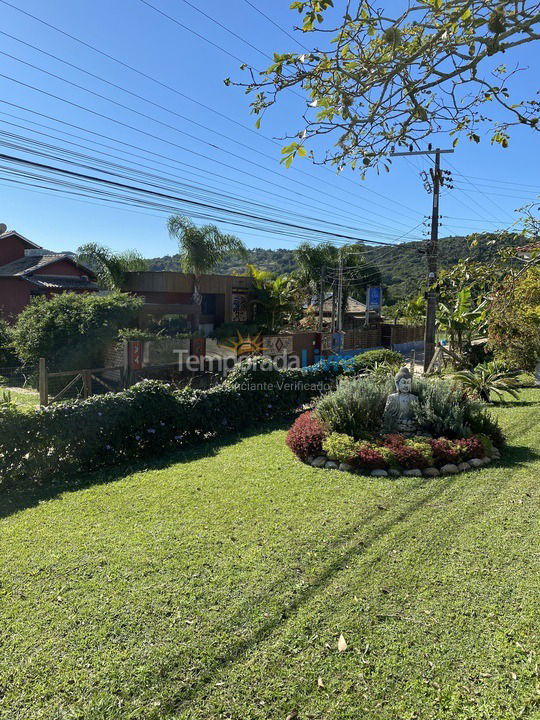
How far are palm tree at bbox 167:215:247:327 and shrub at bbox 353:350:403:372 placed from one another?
11742mm

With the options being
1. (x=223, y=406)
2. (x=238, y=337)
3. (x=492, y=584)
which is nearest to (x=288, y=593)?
(x=492, y=584)

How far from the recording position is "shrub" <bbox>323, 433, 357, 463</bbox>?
24.3 ft

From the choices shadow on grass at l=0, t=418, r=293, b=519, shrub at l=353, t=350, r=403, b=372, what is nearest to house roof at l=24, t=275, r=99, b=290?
shrub at l=353, t=350, r=403, b=372

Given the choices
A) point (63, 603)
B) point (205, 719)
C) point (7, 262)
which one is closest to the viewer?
point (205, 719)

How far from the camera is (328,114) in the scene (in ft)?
15.1

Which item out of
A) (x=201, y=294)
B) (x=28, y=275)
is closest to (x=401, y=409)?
(x=201, y=294)

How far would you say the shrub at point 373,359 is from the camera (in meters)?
14.9

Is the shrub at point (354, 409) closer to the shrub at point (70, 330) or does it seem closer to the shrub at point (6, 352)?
the shrub at point (70, 330)

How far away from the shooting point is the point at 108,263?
24.9 m

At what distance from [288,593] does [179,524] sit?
6.12ft

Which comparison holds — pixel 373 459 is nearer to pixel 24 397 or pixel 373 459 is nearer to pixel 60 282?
pixel 24 397

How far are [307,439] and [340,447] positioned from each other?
667 mm

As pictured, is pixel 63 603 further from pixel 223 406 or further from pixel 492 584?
pixel 223 406

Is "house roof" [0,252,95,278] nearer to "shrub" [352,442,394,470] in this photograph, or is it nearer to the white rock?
"shrub" [352,442,394,470]
